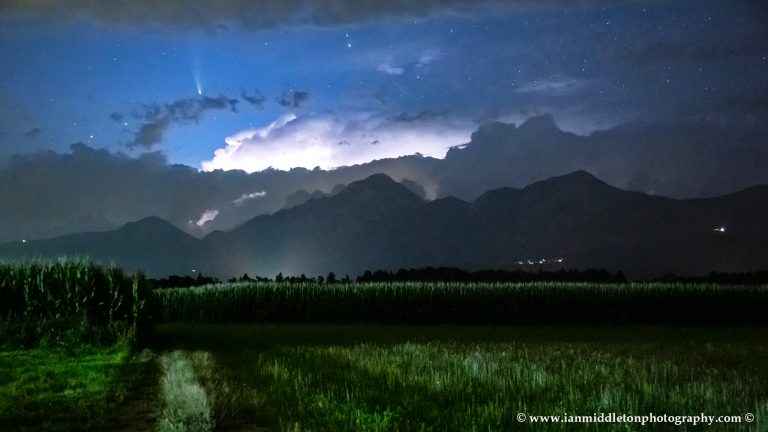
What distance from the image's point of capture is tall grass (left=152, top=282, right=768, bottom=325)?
122 ft

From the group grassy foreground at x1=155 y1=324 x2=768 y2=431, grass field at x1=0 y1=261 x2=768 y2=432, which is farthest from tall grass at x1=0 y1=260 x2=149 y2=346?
grassy foreground at x1=155 y1=324 x2=768 y2=431

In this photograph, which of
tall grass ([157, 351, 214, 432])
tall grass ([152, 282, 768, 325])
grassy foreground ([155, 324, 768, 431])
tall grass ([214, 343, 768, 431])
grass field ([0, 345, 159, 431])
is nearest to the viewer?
tall grass ([157, 351, 214, 432])

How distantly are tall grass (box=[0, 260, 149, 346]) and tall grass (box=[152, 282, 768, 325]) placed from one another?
12.7 meters

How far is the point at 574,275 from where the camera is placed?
51.9 metres

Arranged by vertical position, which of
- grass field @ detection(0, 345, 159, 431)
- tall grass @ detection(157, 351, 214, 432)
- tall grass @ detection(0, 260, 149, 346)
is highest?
tall grass @ detection(0, 260, 149, 346)

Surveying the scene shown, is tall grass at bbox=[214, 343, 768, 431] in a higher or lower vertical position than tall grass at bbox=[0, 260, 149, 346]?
lower

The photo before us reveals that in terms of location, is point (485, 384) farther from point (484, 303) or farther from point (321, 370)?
point (484, 303)

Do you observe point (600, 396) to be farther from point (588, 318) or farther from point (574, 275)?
point (574, 275)

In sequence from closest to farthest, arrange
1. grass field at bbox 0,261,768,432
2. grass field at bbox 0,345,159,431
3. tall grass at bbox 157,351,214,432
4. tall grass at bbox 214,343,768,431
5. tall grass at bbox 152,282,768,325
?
tall grass at bbox 157,351,214,432
tall grass at bbox 214,343,768,431
grass field at bbox 0,261,768,432
grass field at bbox 0,345,159,431
tall grass at bbox 152,282,768,325

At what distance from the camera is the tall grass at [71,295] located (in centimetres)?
2309

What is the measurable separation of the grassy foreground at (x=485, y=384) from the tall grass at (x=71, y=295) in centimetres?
489

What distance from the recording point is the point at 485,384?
1230 cm

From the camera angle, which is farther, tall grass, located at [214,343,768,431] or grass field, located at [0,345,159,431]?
grass field, located at [0,345,159,431]

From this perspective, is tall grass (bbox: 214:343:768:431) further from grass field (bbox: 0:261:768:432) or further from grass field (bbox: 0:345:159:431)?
grass field (bbox: 0:345:159:431)
